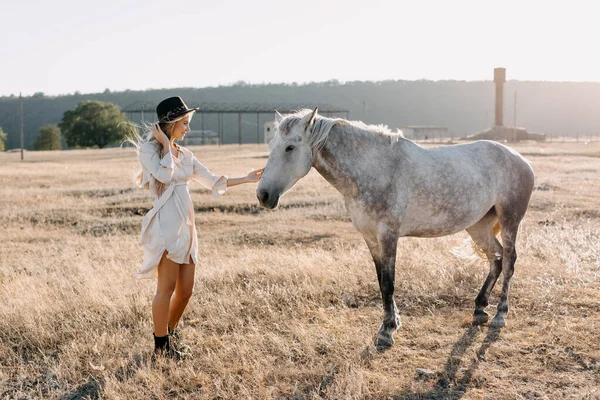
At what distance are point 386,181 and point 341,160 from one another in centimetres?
50

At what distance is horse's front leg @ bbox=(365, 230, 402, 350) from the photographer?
5.24 m

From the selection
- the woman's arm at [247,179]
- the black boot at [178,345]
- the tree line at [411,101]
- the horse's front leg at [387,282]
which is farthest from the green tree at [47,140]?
the horse's front leg at [387,282]

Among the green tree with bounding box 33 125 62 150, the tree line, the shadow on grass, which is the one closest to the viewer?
the shadow on grass

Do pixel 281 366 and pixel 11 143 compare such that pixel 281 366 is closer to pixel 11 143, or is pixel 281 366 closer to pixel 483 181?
pixel 483 181

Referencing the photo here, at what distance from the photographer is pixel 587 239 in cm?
960

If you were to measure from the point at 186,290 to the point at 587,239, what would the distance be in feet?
25.4

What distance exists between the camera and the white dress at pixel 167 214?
182 inches

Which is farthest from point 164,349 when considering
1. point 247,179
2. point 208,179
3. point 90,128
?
point 90,128

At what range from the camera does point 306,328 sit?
18.4ft

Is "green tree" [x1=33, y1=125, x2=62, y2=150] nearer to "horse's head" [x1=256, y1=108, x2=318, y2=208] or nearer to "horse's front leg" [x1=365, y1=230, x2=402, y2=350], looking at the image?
"horse's head" [x1=256, y1=108, x2=318, y2=208]

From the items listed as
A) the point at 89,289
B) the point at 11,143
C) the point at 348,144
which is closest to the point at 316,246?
the point at 89,289

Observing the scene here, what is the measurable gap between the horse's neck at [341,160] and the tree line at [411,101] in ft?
422

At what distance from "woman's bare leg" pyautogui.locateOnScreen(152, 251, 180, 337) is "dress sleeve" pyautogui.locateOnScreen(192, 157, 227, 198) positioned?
816 mm

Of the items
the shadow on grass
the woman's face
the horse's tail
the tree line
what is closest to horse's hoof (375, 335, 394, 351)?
the shadow on grass
